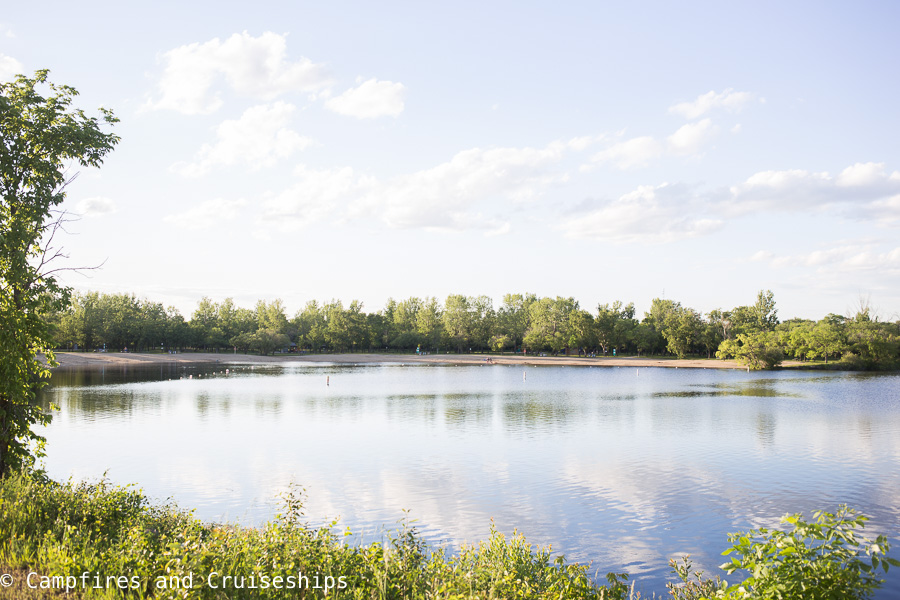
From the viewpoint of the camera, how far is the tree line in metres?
93.5

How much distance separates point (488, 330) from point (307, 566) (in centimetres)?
14155

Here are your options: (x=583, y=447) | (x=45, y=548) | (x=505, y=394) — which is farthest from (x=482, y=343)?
(x=45, y=548)

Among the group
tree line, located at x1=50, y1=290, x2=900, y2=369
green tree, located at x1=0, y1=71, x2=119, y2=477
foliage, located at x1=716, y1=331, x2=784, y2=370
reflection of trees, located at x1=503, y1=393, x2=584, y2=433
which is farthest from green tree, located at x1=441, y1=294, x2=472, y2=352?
green tree, located at x1=0, y1=71, x2=119, y2=477

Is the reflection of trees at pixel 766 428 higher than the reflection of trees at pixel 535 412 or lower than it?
higher

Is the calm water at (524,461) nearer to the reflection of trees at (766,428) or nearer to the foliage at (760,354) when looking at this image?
the reflection of trees at (766,428)

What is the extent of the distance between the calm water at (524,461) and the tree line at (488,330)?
53207mm

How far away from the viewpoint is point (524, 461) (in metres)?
23.7

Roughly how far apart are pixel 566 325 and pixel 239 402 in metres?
104

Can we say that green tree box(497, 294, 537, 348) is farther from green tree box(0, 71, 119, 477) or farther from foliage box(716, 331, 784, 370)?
green tree box(0, 71, 119, 477)

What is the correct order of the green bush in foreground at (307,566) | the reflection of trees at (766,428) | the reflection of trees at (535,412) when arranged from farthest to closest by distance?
the reflection of trees at (535,412) → the reflection of trees at (766,428) → the green bush in foreground at (307,566)

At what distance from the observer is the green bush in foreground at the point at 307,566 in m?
6.31

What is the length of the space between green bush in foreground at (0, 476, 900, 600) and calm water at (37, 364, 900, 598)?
15.9 ft

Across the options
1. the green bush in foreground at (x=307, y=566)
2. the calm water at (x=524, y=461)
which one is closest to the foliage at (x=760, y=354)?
the calm water at (x=524, y=461)

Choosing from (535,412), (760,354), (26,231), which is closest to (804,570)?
(26,231)
